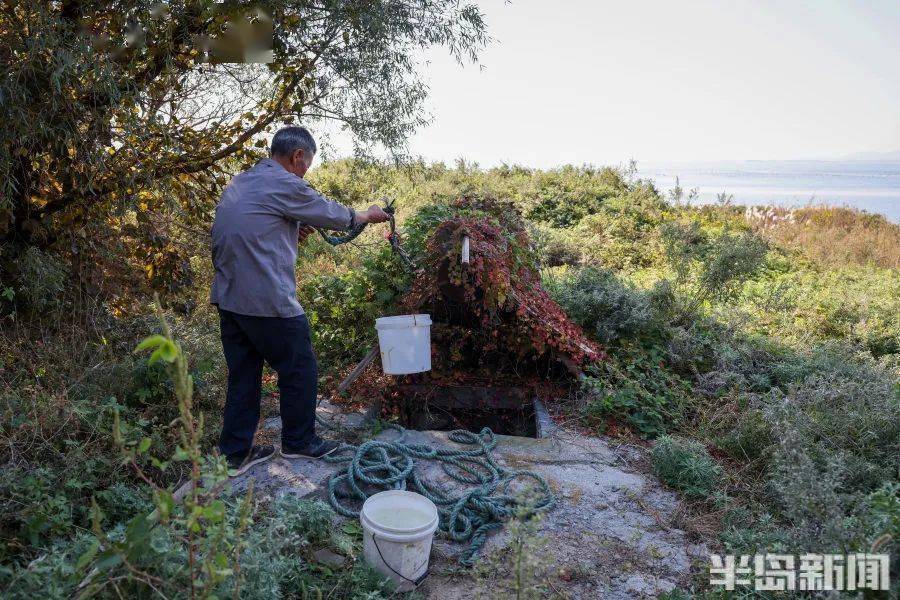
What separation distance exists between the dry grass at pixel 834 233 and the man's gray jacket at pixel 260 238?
10499 millimetres

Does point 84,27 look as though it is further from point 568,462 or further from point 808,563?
point 808,563

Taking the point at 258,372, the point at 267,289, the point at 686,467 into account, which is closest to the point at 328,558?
the point at 258,372

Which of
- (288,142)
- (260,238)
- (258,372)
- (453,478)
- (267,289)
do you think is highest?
(288,142)

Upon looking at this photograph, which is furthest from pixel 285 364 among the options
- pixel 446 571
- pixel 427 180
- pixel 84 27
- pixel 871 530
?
pixel 427 180

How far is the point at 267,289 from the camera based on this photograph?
3.39m

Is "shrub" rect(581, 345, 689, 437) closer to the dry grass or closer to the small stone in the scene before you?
the small stone

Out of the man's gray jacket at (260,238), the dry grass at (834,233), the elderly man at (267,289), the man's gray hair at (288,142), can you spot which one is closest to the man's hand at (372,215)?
the elderly man at (267,289)

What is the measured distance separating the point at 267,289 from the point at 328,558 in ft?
4.82

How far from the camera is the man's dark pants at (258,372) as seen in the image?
351 centimetres

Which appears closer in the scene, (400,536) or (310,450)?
(400,536)

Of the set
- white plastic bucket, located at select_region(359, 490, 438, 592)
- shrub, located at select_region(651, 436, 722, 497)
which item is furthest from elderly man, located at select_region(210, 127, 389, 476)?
shrub, located at select_region(651, 436, 722, 497)

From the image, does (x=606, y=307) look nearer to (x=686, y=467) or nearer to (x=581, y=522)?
(x=686, y=467)

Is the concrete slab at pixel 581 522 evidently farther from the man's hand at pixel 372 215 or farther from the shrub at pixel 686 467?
the man's hand at pixel 372 215

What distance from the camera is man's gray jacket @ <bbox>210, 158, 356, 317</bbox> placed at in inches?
133
